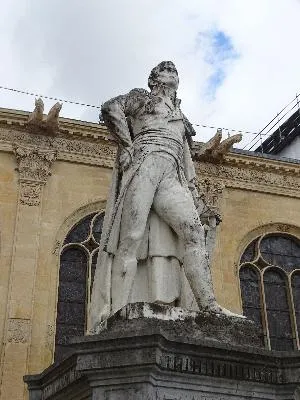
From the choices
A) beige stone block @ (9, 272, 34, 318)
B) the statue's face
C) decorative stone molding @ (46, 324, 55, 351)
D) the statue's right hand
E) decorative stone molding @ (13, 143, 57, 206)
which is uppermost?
decorative stone molding @ (13, 143, 57, 206)

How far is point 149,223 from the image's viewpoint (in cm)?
543

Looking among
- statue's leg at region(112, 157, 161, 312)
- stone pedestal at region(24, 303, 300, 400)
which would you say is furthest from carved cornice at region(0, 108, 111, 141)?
stone pedestal at region(24, 303, 300, 400)

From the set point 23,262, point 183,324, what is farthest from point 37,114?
point 183,324

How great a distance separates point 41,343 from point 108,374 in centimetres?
911

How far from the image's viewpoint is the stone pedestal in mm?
4121

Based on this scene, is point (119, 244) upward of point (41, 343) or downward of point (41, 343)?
downward

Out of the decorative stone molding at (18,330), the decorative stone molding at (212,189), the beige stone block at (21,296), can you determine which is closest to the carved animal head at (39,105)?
the beige stone block at (21,296)

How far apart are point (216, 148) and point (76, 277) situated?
5.01m

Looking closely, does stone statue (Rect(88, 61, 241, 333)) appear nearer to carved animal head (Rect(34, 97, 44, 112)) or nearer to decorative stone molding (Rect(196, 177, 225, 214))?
carved animal head (Rect(34, 97, 44, 112))

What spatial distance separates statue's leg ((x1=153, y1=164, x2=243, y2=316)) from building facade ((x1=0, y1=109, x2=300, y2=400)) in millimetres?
8156

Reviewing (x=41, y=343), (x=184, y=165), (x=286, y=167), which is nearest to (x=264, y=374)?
(x=184, y=165)

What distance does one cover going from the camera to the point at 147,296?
17.1 feet

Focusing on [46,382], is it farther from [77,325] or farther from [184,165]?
[77,325]

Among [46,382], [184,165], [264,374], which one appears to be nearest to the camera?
[264,374]
